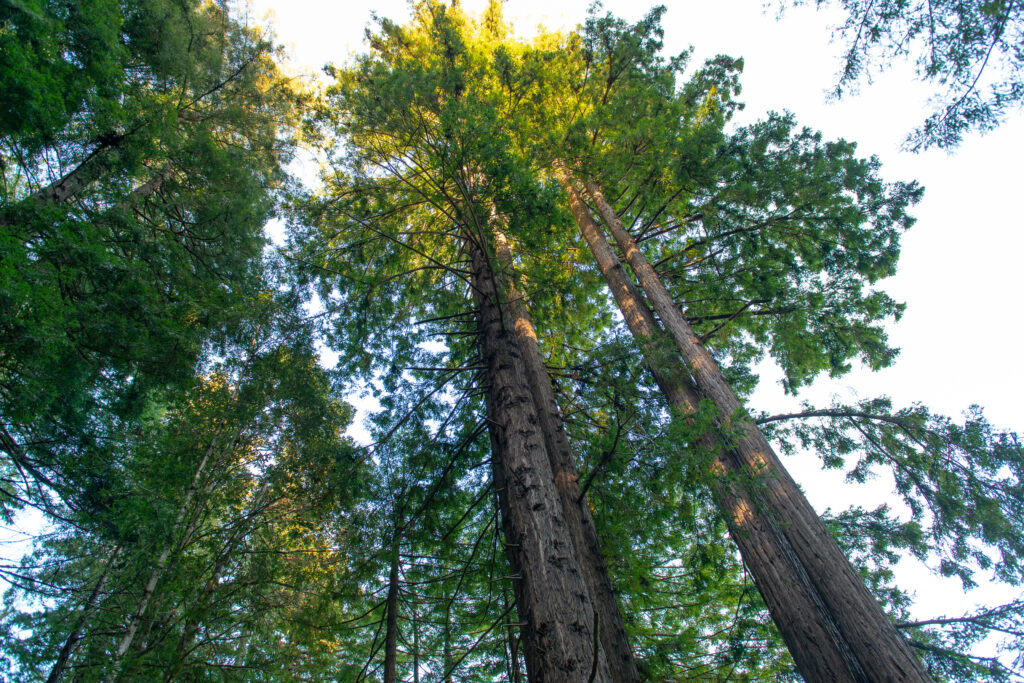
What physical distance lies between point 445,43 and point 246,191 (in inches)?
142

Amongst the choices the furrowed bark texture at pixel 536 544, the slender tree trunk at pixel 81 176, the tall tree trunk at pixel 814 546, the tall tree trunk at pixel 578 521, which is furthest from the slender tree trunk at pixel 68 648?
the tall tree trunk at pixel 814 546

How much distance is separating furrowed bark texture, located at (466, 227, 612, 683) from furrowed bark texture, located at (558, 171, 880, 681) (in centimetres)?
162

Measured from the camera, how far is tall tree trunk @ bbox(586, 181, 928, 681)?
359 centimetres

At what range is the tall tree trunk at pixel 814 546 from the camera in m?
3.59

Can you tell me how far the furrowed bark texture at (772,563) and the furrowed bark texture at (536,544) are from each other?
1.62m

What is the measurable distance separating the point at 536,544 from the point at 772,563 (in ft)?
9.48

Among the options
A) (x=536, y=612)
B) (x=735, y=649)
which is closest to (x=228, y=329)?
(x=536, y=612)

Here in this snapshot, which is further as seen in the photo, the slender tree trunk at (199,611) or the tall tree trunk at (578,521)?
the slender tree trunk at (199,611)

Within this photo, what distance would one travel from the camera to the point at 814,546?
14.0ft

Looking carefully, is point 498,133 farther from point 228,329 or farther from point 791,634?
point 791,634

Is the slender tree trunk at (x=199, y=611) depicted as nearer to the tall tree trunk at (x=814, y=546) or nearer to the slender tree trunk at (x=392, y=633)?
the slender tree trunk at (x=392, y=633)

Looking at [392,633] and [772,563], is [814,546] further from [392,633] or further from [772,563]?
[392,633]

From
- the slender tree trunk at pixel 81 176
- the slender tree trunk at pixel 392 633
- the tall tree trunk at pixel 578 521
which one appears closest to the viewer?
the slender tree trunk at pixel 392 633

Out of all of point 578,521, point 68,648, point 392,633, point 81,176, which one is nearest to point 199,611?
point 68,648
